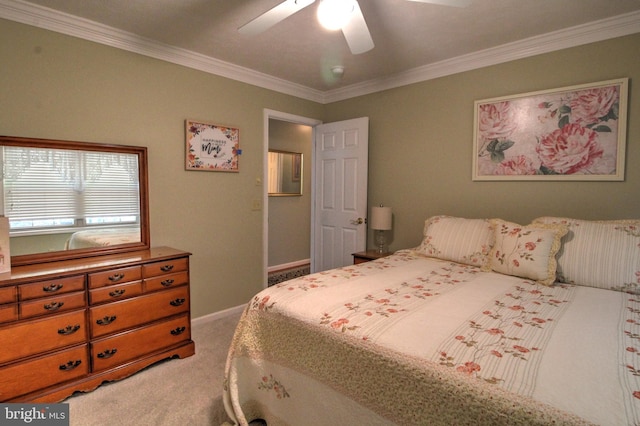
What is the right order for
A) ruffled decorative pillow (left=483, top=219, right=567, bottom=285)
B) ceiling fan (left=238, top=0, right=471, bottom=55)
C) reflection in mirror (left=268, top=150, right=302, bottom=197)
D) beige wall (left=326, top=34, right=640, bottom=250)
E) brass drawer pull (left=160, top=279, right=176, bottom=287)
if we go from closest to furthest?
ceiling fan (left=238, top=0, right=471, bottom=55) → ruffled decorative pillow (left=483, top=219, right=567, bottom=285) → beige wall (left=326, top=34, right=640, bottom=250) → brass drawer pull (left=160, top=279, right=176, bottom=287) → reflection in mirror (left=268, top=150, right=302, bottom=197)

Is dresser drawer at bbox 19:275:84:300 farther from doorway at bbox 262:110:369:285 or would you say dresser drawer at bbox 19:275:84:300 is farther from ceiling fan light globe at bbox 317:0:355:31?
ceiling fan light globe at bbox 317:0:355:31

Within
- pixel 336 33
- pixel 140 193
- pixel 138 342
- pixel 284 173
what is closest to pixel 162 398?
pixel 138 342

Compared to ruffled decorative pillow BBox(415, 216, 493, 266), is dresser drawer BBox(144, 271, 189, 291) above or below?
below

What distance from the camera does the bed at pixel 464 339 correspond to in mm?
974

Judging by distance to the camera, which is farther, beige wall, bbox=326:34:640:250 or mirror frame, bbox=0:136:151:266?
beige wall, bbox=326:34:640:250

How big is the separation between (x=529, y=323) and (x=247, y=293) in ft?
8.92

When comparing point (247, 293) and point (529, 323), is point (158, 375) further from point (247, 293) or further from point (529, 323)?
point (529, 323)

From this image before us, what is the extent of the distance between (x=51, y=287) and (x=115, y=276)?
33 cm

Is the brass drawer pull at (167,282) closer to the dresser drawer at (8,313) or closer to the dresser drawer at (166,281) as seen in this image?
the dresser drawer at (166,281)

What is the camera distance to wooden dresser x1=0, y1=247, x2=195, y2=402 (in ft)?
5.98

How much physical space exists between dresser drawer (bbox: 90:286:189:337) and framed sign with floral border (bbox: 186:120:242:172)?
115cm

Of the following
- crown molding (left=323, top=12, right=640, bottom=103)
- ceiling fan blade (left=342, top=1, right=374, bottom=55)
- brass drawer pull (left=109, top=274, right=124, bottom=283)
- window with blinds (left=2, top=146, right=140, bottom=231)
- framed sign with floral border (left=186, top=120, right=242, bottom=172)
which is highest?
crown molding (left=323, top=12, right=640, bottom=103)

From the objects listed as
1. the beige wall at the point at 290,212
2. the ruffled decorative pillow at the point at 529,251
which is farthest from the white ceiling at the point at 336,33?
the beige wall at the point at 290,212

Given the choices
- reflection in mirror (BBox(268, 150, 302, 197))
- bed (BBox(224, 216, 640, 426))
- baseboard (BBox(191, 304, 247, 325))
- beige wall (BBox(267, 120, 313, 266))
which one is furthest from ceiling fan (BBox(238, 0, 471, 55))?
reflection in mirror (BBox(268, 150, 302, 197))
